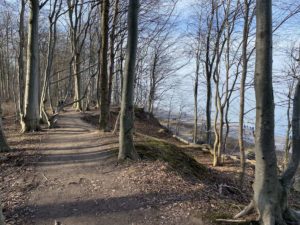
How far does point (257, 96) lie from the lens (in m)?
5.00

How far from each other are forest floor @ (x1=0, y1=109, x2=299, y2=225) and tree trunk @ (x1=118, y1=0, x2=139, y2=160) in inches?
16.6

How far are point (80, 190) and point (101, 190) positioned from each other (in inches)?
17.3

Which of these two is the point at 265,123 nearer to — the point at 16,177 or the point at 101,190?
the point at 101,190

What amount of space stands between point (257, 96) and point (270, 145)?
0.81m

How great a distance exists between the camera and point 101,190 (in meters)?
6.57

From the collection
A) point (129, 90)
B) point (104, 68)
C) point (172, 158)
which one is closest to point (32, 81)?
point (104, 68)

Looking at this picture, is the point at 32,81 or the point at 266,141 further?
the point at 32,81

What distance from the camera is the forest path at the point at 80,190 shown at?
215 inches

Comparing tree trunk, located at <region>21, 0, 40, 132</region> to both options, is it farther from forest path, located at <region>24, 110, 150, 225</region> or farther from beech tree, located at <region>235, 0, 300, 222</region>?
beech tree, located at <region>235, 0, 300, 222</region>

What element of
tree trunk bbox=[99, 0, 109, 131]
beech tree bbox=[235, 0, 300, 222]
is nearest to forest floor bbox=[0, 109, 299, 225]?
beech tree bbox=[235, 0, 300, 222]

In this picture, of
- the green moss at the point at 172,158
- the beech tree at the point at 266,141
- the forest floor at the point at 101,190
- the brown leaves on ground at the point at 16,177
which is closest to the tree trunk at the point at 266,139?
the beech tree at the point at 266,141

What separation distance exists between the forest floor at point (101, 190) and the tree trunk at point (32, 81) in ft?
11.9

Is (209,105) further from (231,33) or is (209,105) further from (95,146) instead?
(95,146)

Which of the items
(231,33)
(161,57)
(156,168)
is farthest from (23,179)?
(161,57)
